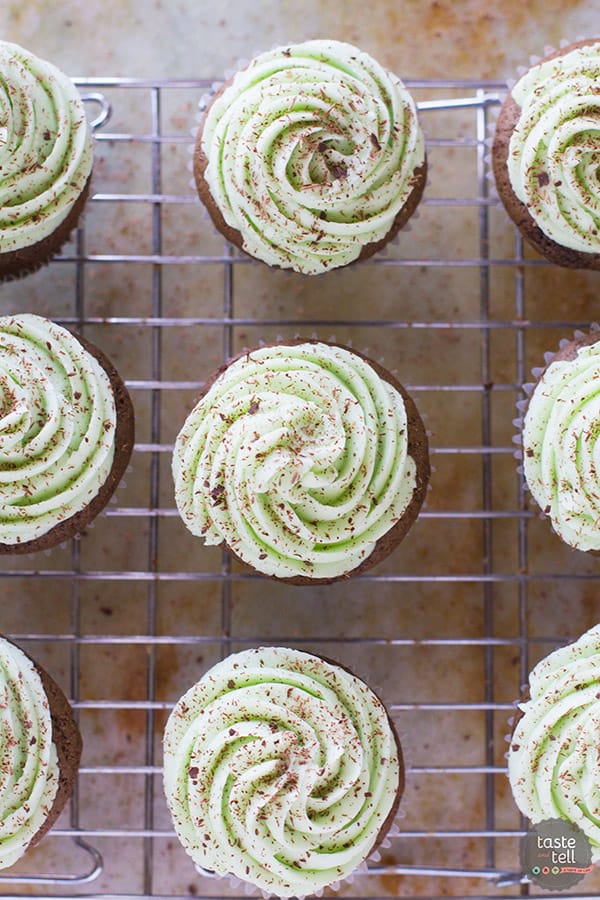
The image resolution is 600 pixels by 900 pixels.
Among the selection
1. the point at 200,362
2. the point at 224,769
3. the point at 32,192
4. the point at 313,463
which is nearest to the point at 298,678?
the point at 224,769

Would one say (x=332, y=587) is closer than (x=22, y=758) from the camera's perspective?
No

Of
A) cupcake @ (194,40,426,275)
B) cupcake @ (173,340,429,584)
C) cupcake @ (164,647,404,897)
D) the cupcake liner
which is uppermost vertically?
cupcake @ (194,40,426,275)

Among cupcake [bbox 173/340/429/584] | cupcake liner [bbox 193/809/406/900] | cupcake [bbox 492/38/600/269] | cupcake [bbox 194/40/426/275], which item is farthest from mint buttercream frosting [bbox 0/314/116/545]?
cupcake [bbox 492/38/600/269]

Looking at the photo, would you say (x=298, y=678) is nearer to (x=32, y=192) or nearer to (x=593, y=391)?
(x=593, y=391)

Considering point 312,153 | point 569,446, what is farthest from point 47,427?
point 569,446

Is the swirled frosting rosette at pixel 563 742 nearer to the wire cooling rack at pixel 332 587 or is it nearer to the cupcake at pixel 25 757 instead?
the wire cooling rack at pixel 332 587

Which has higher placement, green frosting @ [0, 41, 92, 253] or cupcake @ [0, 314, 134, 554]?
green frosting @ [0, 41, 92, 253]

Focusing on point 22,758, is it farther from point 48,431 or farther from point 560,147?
point 560,147

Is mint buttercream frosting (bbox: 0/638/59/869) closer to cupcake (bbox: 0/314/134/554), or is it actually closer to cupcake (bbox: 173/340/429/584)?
cupcake (bbox: 0/314/134/554)
